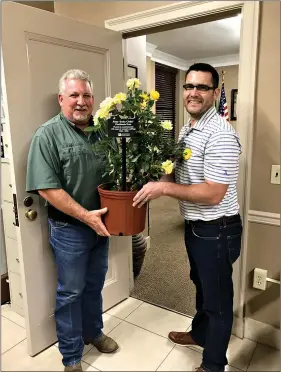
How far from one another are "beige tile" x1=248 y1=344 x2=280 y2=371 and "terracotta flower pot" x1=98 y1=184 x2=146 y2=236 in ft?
2.33

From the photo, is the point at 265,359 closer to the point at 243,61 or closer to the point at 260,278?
the point at 260,278

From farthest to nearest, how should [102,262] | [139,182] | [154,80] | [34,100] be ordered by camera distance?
1. [154,80]
2. [102,262]
3. [34,100]
4. [139,182]

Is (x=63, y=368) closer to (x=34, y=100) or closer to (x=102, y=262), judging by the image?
(x=102, y=262)

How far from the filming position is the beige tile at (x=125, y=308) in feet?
5.33

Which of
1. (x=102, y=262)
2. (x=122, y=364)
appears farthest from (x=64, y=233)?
(x=122, y=364)

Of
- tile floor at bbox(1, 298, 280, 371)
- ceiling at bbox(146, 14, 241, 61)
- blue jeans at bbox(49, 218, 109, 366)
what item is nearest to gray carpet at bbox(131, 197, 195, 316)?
tile floor at bbox(1, 298, 280, 371)

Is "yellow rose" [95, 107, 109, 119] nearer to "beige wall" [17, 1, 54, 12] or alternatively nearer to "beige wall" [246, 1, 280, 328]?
"beige wall" [246, 1, 280, 328]

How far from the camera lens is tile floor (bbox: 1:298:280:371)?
1.12 m

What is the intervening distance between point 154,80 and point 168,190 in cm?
311

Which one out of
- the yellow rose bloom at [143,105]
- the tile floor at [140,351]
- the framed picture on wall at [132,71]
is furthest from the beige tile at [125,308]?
the framed picture on wall at [132,71]

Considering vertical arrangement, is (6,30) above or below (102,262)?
above

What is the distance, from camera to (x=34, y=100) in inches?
46.5

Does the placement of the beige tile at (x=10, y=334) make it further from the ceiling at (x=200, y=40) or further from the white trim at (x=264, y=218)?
the ceiling at (x=200, y=40)

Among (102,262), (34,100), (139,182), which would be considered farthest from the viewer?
(102,262)
